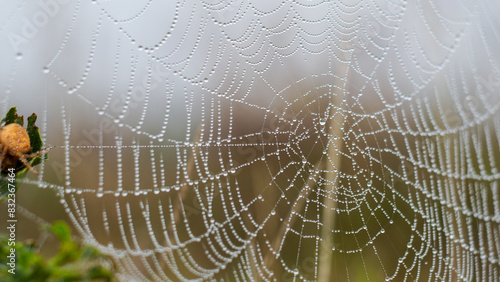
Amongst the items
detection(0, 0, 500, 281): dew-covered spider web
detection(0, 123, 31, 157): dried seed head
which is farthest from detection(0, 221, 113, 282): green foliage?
detection(0, 0, 500, 281): dew-covered spider web

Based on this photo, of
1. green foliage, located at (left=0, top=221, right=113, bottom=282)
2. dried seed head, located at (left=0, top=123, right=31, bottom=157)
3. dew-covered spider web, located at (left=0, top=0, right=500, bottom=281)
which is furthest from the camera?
dew-covered spider web, located at (left=0, top=0, right=500, bottom=281)

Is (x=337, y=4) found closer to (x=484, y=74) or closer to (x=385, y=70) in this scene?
(x=385, y=70)

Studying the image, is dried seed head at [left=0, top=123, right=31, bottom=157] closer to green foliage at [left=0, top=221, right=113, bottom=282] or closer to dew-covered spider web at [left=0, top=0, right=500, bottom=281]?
green foliage at [left=0, top=221, right=113, bottom=282]

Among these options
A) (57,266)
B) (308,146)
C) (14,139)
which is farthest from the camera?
(308,146)

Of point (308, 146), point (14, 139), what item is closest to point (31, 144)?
point (14, 139)

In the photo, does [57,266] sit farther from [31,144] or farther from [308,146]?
A: [308,146]

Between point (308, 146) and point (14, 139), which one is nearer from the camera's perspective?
point (14, 139)

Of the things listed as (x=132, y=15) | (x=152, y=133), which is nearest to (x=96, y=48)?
(x=132, y=15)

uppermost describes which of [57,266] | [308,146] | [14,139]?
[308,146]

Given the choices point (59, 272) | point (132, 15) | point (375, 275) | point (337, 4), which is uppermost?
point (337, 4)
